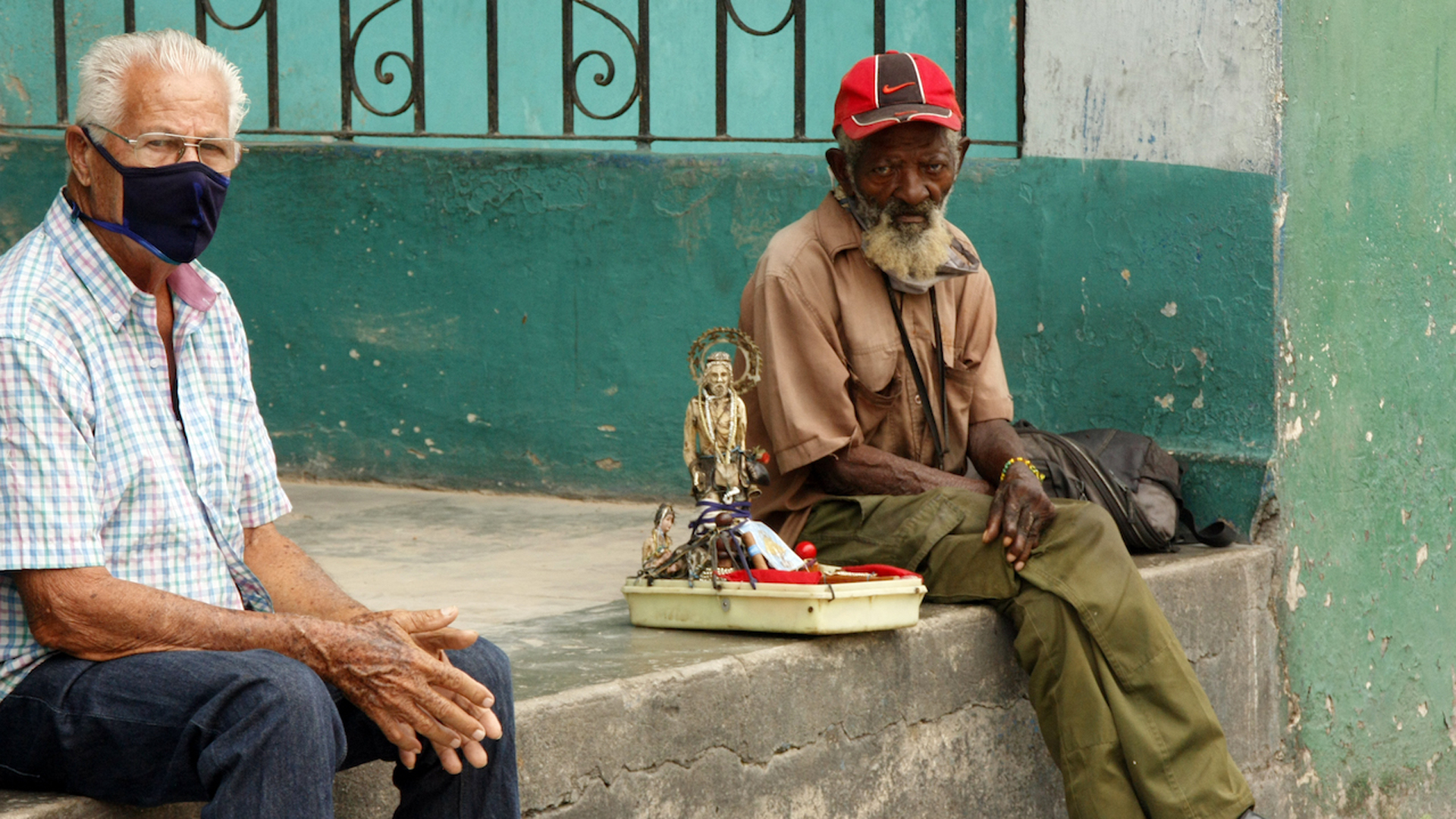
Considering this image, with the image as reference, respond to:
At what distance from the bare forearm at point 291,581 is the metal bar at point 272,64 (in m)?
2.97

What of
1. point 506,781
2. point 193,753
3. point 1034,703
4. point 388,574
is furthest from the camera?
point 388,574

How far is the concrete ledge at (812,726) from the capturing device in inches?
111

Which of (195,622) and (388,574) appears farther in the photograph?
(388,574)

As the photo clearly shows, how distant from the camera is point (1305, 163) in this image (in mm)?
4465

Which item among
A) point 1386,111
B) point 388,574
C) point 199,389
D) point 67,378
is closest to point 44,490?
point 67,378

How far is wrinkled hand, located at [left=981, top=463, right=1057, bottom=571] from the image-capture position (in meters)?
3.53

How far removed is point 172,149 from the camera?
2.34m

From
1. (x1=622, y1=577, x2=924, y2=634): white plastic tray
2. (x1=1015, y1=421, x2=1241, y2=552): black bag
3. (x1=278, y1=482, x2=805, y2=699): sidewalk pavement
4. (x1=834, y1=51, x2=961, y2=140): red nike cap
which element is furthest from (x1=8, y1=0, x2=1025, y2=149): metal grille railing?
(x1=622, y1=577, x2=924, y2=634): white plastic tray

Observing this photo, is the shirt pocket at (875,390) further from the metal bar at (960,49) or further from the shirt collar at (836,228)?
the metal bar at (960,49)

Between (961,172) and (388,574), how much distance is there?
2112 mm

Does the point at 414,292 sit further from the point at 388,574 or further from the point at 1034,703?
the point at 1034,703

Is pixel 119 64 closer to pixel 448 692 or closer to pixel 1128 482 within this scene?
pixel 448 692

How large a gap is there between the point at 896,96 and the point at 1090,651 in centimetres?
131

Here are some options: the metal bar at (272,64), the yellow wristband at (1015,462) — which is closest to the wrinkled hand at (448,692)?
the yellow wristband at (1015,462)
